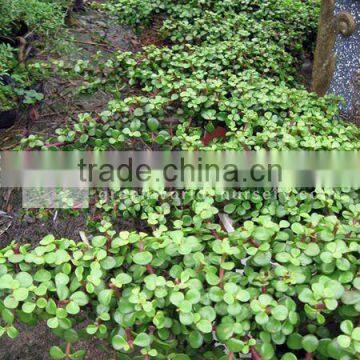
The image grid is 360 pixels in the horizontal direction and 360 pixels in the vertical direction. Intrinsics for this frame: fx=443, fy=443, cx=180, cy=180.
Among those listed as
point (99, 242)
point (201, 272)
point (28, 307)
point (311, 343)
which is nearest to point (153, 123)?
point (99, 242)

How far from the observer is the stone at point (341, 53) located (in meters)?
2.42

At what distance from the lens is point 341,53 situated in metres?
2.52

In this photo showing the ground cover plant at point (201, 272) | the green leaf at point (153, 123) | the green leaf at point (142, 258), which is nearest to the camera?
the ground cover plant at point (201, 272)

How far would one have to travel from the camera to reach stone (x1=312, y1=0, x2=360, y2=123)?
2.42m

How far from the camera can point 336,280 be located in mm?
1147

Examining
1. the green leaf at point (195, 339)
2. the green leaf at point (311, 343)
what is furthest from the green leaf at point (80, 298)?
the green leaf at point (311, 343)

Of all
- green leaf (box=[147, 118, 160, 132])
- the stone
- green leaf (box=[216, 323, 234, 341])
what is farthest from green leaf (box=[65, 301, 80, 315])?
the stone

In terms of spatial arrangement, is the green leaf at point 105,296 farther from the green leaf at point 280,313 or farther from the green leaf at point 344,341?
the green leaf at point 344,341

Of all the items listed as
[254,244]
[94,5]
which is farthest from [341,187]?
[94,5]

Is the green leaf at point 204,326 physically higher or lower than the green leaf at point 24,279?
lower

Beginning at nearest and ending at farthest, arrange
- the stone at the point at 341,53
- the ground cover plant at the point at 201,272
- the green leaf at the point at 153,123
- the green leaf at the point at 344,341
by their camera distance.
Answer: the green leaf at the point at 344,341, the ground cover plant at the point at 201,272, the green leaf at the point at 153,123, the stone at the point at 341,53

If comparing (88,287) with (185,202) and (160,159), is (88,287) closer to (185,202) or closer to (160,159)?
(185,202)

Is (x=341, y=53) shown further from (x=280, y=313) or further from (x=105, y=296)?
(x=105, y=296)

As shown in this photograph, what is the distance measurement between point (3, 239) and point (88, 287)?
1.16 metres
